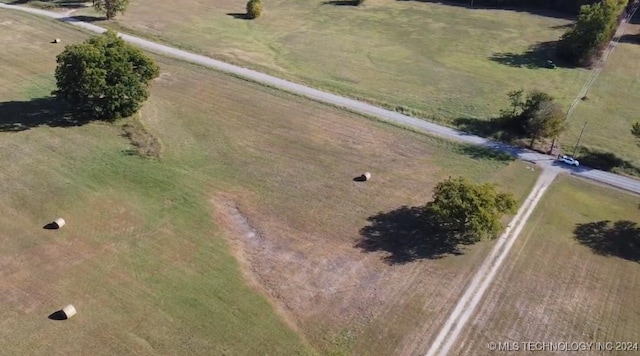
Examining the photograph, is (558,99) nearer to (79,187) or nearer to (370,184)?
(370,184)

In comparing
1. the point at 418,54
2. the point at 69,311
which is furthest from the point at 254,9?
the point at 69,311

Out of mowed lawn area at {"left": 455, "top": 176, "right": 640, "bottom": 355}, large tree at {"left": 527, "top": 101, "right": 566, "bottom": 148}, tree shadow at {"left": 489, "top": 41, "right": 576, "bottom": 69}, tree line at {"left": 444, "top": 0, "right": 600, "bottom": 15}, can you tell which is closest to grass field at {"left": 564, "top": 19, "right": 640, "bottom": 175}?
large tree at {"left": 527, "top": 101, "right": 566, "bottom": 148}

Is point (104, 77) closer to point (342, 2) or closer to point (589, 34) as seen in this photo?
point (342, 2)

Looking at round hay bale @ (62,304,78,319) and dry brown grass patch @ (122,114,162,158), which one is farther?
dry brown grass patch @ (122,114,162,158)

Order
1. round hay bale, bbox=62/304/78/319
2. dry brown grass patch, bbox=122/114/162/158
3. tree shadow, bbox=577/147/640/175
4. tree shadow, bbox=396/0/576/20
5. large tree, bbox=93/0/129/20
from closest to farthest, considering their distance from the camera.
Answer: round hay bale, bbox=62/304/78/319, dry brown grass patch, bbox=122/114/162/158, tree shadow, bbox=577/147/640/175, large tree, bbox=93/0/129/20, tree shadow, bbox=396/0/576/20

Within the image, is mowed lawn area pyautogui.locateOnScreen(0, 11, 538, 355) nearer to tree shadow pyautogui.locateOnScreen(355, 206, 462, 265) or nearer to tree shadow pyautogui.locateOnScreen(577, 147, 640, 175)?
tree shadow pyautogui.locateOnScreen(355, 206, 462, 265)

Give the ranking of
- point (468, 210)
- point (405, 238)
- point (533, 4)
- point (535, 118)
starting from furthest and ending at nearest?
point (533, 4) → point (535, 118) → point (405, 238) → point (468, 210)

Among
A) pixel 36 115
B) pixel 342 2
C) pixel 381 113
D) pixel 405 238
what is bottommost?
pixel 405 238
